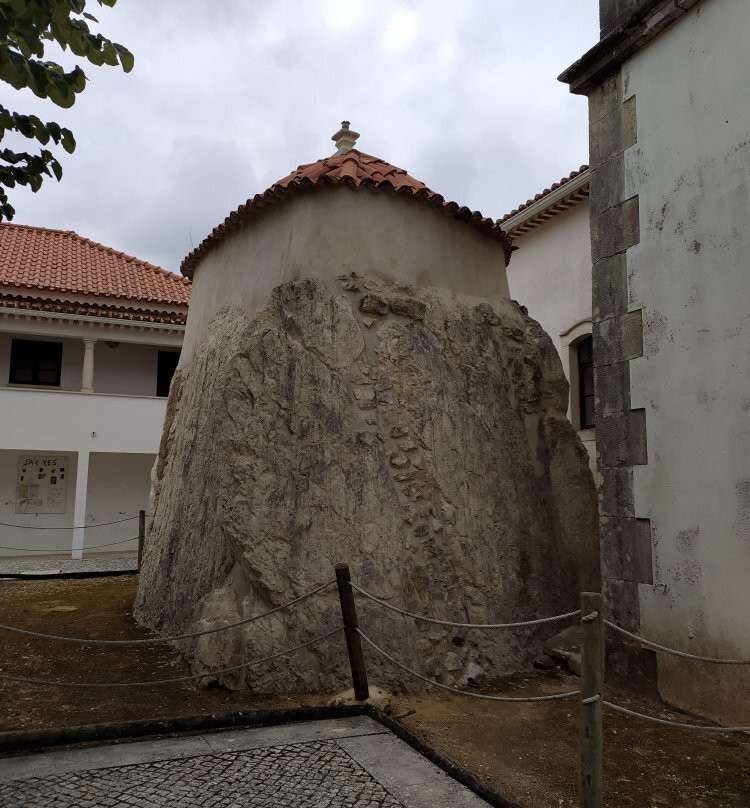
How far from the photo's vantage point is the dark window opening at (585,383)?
35.1 ft

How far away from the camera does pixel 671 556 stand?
498 cm

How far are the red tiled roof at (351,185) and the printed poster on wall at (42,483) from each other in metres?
11.0

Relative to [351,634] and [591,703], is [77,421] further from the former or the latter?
[591,703]

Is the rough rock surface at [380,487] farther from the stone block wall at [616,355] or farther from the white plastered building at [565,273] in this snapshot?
the white plastered building at [565,273]

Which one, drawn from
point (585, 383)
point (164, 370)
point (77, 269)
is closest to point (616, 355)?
point (585, 383)

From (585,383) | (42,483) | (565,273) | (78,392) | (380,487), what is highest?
(565,273)

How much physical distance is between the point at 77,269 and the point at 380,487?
561 inches

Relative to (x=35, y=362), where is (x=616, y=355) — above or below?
below

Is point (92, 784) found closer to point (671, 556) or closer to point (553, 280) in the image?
point (671, 556)

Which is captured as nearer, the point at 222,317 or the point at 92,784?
the point at 92,784

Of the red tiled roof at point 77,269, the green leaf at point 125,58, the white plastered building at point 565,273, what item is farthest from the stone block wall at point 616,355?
the red tiled roof at point 77,269

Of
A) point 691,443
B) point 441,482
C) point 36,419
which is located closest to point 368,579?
point 441,482

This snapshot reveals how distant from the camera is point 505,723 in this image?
4.76 meters

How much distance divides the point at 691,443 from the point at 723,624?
1.18 metres
